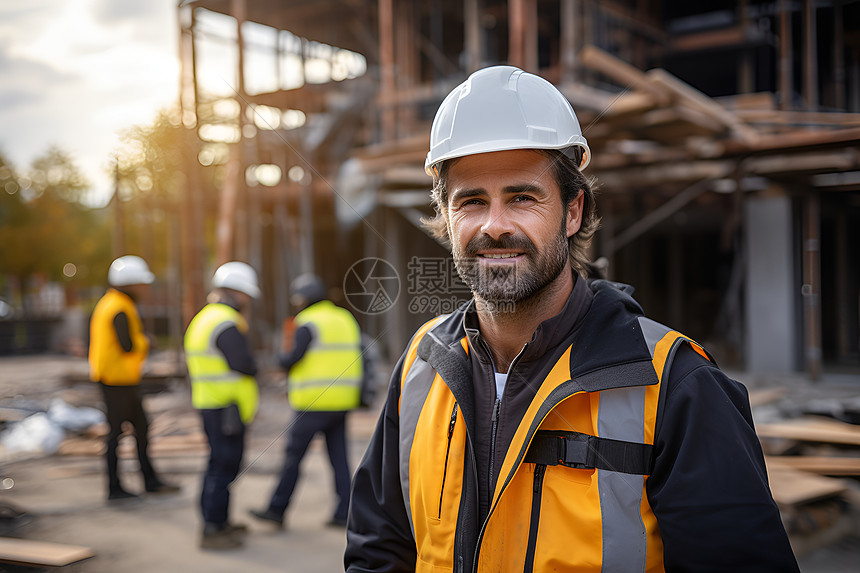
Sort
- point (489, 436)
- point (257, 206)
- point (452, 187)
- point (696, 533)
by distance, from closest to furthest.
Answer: point (696, 533)
point (489, 436)
point (452, 187)
point (257, 206)

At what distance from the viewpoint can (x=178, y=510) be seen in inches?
213

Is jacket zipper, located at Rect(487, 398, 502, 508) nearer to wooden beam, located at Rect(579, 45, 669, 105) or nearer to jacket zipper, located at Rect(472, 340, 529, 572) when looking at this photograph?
jacket zipper, located at Rect(472, 340, 529, 572)

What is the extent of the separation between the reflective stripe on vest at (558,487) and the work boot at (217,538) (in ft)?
11.3

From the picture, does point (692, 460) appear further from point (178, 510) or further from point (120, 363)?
point (120, 363)

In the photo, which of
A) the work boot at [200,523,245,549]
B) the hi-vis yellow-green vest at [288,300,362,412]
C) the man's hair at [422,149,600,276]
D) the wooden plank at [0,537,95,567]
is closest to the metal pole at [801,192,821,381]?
the hi-vis yellow-green vest at [288,300,362,412]

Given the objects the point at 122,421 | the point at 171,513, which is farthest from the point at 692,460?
the point at 122,421

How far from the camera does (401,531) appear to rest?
1.65m

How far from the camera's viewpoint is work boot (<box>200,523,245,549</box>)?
4520 mm

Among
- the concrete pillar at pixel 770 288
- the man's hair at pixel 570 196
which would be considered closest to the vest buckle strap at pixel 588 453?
the man's hair at pixel 570 196

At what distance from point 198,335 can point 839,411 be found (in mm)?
6320

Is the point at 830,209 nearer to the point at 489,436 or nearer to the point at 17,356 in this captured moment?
the point at 489,436

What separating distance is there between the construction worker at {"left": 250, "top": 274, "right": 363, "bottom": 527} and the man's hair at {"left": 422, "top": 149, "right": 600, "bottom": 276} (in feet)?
9.22

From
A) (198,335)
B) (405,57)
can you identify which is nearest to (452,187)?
(198,335)

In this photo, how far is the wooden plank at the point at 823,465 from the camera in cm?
521
